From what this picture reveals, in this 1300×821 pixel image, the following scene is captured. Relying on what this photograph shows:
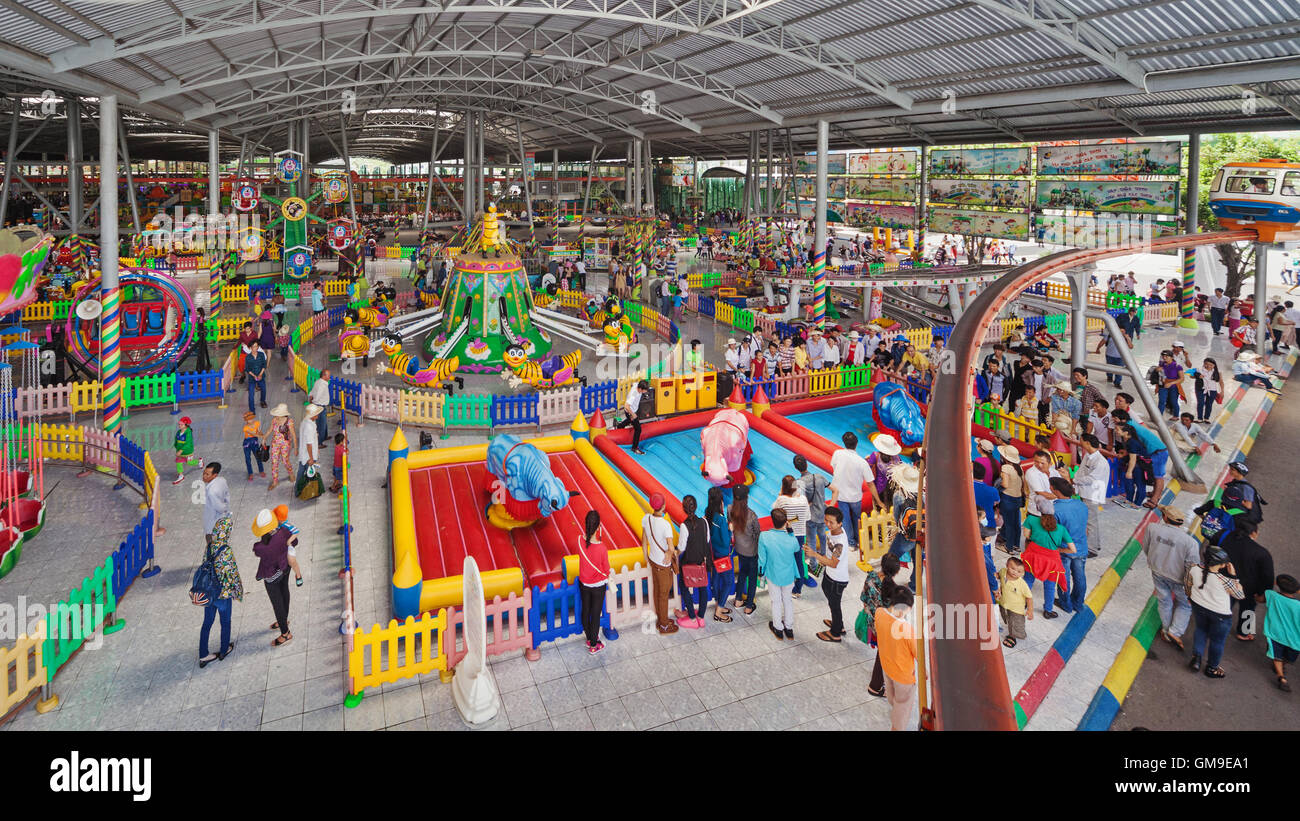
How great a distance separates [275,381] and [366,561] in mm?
9960

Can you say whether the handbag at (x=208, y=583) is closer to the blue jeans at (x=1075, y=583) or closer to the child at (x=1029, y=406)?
the blue jeans at (x=1075, y=583)

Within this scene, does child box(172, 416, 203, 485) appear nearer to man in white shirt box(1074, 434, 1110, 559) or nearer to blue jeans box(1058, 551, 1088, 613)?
blue jeans box(1058, 551, 1088, 613)

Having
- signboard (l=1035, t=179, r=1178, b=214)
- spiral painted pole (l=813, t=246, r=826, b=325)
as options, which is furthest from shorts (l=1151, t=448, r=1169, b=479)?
signboard (l=1035, t=179, r=1178, b=214)

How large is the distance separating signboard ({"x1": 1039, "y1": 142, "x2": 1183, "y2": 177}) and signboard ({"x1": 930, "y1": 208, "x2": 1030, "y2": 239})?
2375 mm

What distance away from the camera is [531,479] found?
348 inches

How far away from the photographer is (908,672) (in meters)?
5.31

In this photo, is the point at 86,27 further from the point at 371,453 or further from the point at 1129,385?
the point at 1129,385

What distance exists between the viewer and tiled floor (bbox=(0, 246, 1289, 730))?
5961 millimetres

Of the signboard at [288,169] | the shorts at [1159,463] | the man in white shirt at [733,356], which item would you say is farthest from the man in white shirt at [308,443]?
the signboard at [288,169]

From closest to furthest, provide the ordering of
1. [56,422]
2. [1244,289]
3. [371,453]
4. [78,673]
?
[78,673] → [371,453] → [56,422] → [1244,289]

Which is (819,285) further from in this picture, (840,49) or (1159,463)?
(1159,463)

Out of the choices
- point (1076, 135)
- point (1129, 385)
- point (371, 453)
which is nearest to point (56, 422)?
point (371, 453)

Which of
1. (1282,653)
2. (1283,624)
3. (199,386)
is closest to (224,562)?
(1283,624)

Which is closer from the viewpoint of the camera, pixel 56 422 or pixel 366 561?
pixel 366 561
